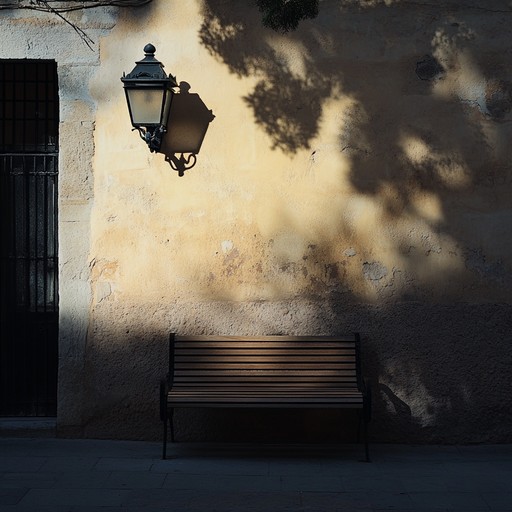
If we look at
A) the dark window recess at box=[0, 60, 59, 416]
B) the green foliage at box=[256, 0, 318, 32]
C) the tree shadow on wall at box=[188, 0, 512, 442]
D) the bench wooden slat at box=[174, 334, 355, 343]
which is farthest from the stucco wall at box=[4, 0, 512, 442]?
the green foliage at box=[256, 0, 318, 32]

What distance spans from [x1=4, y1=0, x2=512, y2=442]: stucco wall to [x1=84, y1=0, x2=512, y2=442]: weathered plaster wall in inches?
0.4

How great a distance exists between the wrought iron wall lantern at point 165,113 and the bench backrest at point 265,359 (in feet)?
4.25

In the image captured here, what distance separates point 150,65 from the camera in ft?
22.7

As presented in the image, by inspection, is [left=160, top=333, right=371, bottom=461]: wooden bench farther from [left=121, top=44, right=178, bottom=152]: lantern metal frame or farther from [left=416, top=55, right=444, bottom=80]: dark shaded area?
[left=416, top=55, right=444, bottom=80]: dark shaded area

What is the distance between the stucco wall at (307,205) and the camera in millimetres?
7203

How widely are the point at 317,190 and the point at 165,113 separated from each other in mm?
1242

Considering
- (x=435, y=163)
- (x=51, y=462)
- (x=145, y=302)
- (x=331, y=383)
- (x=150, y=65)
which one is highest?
(x=150, y=65)

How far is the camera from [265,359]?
Result: 7055mm

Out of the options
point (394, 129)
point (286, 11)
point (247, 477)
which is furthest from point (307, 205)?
point (247, 477)

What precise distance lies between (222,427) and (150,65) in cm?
268

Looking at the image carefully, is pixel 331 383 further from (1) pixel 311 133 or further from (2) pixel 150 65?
(2) pixel 150 65

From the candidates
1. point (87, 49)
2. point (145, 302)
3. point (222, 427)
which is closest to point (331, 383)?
point (222, 427)

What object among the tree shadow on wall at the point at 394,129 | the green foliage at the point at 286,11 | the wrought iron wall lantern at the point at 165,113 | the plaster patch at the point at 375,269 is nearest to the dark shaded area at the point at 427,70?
the tree shadow on wall at the point at 394,129

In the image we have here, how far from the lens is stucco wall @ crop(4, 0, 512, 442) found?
7203 mm
